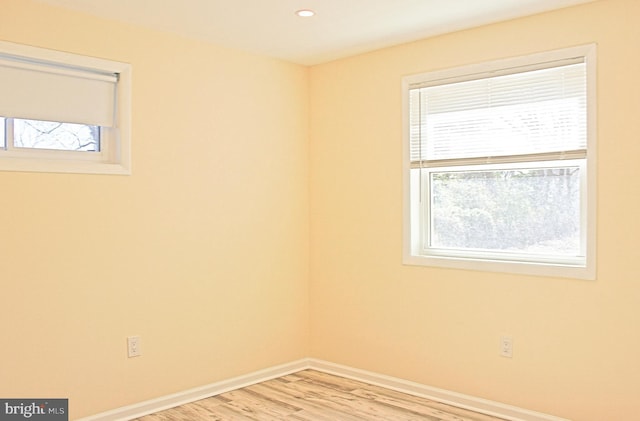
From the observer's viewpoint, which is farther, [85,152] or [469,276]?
[469,276]

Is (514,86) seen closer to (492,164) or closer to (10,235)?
(492,164)

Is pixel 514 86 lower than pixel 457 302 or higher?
higher

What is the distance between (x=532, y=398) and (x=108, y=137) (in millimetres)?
3007

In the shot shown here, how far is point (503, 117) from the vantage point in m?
3.62

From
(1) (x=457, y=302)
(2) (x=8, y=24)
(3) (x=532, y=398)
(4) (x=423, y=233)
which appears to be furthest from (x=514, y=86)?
(2) (x=8, y=24)

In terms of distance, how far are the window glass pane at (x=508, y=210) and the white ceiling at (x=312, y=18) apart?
3.14ft

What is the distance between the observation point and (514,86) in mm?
3562

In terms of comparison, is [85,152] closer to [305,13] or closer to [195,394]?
[305,13]

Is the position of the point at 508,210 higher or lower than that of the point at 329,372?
higher

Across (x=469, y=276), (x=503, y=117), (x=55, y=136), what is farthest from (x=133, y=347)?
(x=503, y=117)

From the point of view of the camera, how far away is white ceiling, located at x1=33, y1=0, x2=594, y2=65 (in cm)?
326

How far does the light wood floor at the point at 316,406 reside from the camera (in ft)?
11.8

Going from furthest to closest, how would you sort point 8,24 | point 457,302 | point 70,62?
point 457,302 < point 70,62 < point 8,24

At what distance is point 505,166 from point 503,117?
1.00 ft
